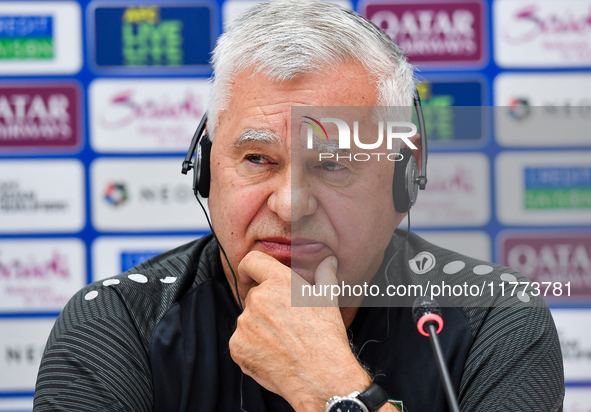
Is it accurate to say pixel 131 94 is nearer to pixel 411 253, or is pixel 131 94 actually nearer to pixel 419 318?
pixel 411 253

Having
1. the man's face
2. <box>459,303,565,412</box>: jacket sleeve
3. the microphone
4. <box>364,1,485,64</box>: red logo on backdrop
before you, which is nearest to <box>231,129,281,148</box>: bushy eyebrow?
the man's face

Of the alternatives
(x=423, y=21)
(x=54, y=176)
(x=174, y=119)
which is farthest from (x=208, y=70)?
(x=423, y=21)

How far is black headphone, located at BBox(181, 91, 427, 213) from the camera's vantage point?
103cm

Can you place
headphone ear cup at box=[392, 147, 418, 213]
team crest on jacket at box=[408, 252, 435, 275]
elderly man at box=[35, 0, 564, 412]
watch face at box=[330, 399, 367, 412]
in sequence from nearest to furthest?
watch face at box=[330, 399, 367, 412] < elderly man at box=[35, 0, 564, 412] < headphone ear cup at box=[392, 147, 418, 213] < team crest on jacket at box=[408, 252, 435, 275]

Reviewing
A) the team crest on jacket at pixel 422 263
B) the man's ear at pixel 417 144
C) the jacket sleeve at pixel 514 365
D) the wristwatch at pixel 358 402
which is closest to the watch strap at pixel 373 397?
the wristwatch at pixel 358 402

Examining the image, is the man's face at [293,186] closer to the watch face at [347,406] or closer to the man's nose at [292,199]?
the man's nose at [292,199]

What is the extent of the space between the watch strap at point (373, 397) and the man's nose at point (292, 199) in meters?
0.32

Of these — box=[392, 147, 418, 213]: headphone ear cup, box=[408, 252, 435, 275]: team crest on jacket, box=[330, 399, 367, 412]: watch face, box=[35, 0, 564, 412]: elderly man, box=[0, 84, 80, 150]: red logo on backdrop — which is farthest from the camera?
box=[0, 84, 80, 150]: red logo on backdrop

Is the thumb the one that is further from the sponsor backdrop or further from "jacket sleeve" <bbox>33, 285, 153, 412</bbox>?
the sponsor backdrop

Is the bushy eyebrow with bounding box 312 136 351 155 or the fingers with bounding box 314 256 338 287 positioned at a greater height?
the bushy eyebrow with bounding box 312 136 351 155

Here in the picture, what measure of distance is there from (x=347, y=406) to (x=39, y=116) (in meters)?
2.11

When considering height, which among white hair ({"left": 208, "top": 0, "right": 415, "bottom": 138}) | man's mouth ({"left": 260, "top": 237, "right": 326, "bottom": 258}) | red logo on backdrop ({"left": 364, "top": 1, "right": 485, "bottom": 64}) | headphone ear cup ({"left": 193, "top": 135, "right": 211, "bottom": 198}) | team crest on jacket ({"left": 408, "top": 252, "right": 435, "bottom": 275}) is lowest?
team crest on jacket ({"left": 408, "top": 252, "right": 435, "bottom": 275})

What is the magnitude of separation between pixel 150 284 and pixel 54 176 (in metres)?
1.49

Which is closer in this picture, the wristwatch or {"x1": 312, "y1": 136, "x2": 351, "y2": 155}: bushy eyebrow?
the wristwatch
